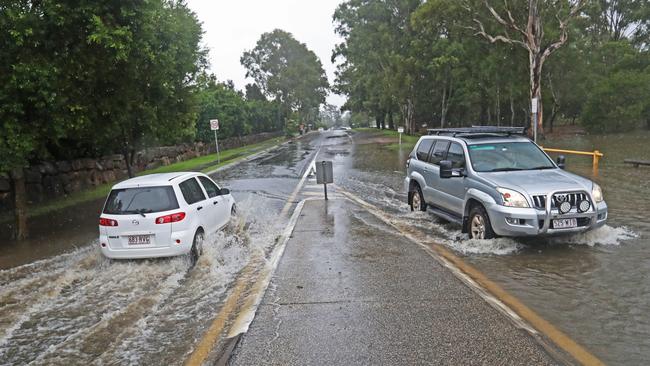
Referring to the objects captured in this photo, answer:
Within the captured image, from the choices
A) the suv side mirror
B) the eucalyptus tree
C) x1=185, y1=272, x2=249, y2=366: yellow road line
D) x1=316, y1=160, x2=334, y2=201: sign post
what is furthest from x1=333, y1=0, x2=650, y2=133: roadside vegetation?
x1=185, y1=272, x2=249, y2=366: yellow road line

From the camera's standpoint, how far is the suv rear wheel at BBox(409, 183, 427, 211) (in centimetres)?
1143

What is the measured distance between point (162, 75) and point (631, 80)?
45045 millimetres

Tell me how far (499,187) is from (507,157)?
4.99 feet

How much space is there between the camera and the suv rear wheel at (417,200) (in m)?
11.4

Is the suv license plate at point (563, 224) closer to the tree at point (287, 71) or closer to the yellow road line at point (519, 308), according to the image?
the yellow road line at point (519, 308)

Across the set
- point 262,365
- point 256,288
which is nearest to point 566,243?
point 256,288

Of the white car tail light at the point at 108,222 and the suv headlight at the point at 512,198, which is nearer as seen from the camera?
the suv headlight at the point at 512,198

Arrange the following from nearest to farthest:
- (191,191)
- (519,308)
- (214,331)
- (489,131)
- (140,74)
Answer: (214,331) → (519,308) → (191,191) → (489,131) → (140,74)

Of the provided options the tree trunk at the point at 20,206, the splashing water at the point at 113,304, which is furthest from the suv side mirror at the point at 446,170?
the tree trunk at the point at 20,206

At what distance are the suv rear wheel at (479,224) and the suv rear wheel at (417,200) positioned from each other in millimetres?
2696

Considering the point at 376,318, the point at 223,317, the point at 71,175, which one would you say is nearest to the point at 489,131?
the point at 376,318

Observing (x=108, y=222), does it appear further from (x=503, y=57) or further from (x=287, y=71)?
(x=287, y=71)

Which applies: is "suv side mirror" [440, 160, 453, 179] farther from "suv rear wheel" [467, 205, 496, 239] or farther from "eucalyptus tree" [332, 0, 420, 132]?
"eucalyptus tree" [332, 0, 420, 132]

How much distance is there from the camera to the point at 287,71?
88562 millimetres
